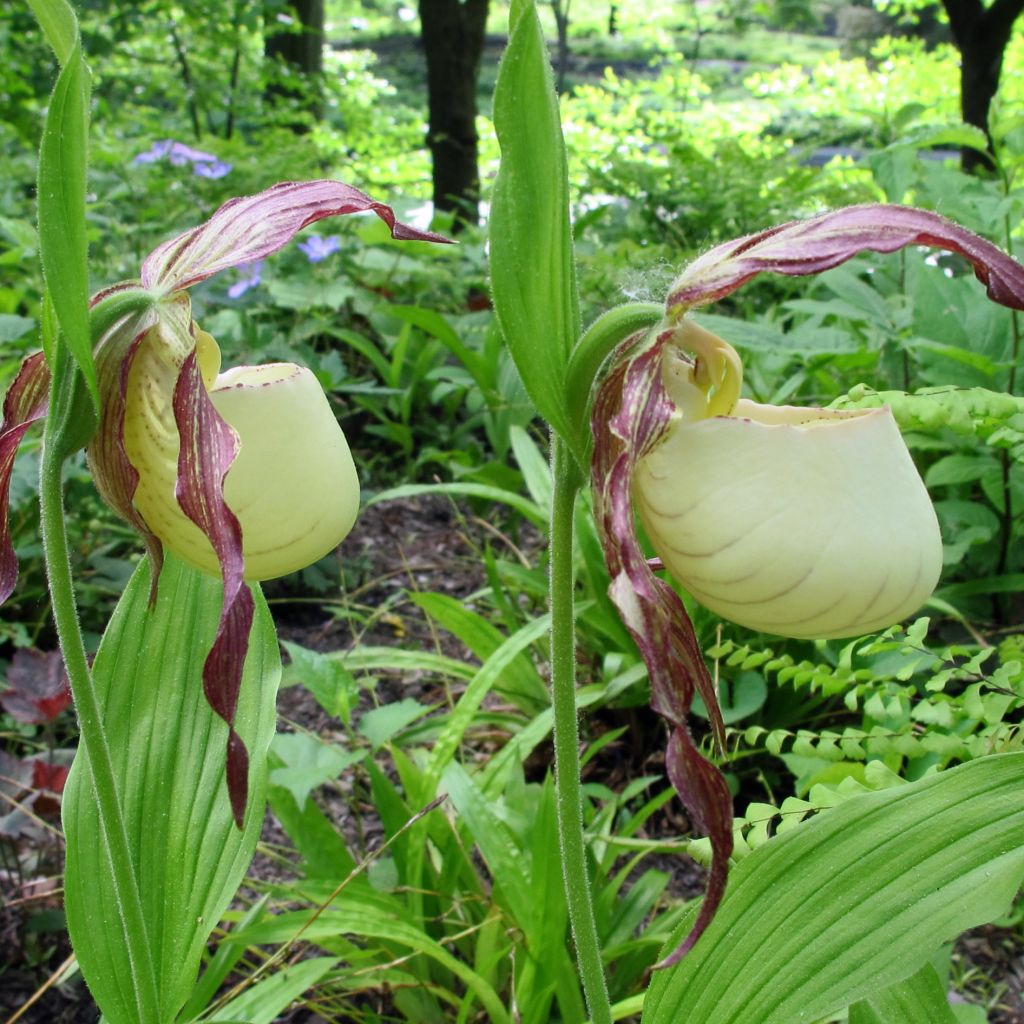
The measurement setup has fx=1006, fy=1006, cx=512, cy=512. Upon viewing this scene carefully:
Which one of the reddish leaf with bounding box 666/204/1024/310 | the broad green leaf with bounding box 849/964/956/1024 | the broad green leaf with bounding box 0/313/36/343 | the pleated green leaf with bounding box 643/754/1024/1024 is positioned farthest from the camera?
the broad green leaf with bounding box 0/313/36/343

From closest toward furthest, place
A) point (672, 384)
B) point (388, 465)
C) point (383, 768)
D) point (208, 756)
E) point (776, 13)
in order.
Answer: point (672, 384), point (208, 756), point (383, 768), point (388, 465), point (776, 13)

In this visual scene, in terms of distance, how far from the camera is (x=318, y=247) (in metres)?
2.69

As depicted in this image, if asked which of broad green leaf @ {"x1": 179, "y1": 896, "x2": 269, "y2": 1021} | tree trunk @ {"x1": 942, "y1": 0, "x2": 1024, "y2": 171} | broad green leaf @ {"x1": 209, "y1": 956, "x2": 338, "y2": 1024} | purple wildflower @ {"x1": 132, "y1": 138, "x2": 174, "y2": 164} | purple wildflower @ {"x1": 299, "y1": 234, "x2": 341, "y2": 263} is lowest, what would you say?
broad green leaf @ {"x1": 179, "y1": 896, "x2": 269, "y2": 1021}

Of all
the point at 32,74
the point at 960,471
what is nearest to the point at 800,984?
the point at 960,471

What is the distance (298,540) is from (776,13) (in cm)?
1066

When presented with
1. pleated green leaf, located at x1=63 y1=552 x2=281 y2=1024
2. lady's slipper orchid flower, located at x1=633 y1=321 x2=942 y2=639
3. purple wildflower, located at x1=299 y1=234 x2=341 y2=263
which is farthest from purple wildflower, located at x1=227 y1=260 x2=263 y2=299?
lady's slipper orchid flower, located at x1=633 y1=321 x2=942 y2=639

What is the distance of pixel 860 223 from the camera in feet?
2.16

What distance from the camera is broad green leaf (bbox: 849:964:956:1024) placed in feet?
2.86

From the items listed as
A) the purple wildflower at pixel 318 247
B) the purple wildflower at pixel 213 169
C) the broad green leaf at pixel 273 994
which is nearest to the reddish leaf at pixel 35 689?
the broad green leaf at pixel 273 994

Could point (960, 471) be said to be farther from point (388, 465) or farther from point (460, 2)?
point (460, 2)

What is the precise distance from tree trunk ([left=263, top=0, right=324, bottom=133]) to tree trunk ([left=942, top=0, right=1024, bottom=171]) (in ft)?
9.08

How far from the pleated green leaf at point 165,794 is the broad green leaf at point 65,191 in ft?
1.39

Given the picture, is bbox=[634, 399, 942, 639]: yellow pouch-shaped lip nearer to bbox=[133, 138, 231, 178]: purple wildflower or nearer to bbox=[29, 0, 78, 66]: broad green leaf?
bbox=[29, 0, 78, 66]: broad green leaf

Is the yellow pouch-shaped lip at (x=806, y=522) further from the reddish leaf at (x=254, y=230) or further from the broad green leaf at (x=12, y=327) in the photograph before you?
the broad green leaf at (x=12, y=327)
